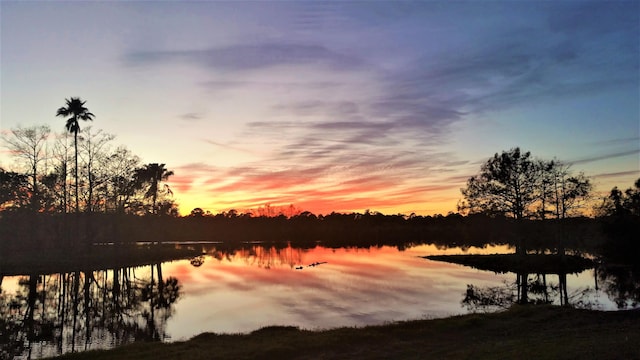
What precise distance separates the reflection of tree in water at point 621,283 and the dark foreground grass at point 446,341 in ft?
48.1

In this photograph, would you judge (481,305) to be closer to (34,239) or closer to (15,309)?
(15,309)

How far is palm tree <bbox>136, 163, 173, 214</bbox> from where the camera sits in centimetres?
9043

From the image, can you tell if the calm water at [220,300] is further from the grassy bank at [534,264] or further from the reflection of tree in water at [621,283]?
the grassy bank at [534,264]

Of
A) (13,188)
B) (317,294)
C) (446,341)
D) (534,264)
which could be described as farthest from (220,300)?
(13,188)

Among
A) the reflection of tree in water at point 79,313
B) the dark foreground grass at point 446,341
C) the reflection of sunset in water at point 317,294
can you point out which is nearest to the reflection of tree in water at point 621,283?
the reflection of sunset in water at point 317,294

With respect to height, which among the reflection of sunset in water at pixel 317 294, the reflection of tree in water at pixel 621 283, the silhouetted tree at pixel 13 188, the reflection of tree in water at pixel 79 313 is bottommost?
the reflection of tree in water at pixel 621 283

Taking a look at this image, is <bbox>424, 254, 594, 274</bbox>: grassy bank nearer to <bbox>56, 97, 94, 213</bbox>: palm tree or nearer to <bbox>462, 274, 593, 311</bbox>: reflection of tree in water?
<bbox>462, 274, 593, 311</bbox>: reflection of tree in water

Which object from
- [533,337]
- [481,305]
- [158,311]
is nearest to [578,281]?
[481,305]

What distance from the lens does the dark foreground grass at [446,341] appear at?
51.8 ft

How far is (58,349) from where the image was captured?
2275cm

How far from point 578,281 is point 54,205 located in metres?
84.2

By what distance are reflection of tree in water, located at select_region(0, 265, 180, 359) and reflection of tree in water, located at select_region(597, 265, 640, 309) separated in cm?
3396

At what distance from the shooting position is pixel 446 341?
65.2 ft

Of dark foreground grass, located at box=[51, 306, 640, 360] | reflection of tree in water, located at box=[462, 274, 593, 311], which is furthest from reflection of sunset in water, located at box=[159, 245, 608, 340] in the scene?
dark foreground grass, located at box=[51, 306, 640, 360]
